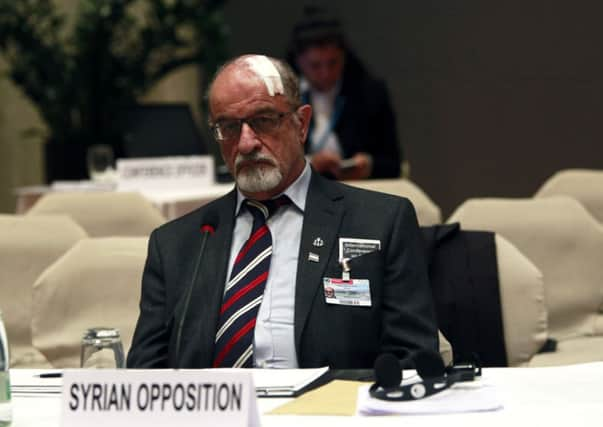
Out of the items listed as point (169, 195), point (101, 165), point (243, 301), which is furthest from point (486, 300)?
point (101, 165)

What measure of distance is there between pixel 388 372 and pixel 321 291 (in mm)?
773

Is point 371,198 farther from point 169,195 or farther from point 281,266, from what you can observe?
point 169,195

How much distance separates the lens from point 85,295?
12.6 ft

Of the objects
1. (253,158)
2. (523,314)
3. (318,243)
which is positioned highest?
(253,158)

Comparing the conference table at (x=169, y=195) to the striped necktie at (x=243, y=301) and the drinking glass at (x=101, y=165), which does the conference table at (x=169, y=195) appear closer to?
the drinking glass at (x=101, y=165)

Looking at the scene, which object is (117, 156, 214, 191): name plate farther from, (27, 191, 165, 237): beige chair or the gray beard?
the gray beard

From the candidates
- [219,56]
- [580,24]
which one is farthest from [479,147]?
[219,56]

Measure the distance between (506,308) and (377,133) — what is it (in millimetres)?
2631

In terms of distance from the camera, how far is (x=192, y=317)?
297cm

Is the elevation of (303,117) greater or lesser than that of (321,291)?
greater

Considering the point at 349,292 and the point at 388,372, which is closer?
the point at 388,372

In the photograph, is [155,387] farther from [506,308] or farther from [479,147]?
[479,147]

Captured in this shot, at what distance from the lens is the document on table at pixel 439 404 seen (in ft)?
6.83

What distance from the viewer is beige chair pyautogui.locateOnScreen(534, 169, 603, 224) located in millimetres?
5574
